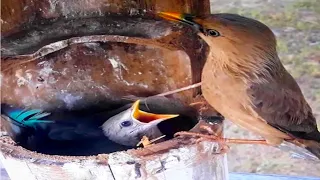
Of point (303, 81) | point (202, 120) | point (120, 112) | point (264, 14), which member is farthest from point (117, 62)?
point (264, 14)

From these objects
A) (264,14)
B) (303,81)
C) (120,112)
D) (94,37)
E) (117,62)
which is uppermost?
(94,37)

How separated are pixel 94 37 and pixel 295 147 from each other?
A: 26.6 inches

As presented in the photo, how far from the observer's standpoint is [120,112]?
230cm

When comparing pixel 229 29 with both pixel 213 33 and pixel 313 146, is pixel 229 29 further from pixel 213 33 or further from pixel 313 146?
pixel 313 146

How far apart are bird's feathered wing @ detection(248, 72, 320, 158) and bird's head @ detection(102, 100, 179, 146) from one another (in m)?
0.31

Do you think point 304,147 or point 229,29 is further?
point 304,147

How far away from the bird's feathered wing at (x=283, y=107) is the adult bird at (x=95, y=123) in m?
0.30

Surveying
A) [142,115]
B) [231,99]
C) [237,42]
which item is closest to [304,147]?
[231,99]

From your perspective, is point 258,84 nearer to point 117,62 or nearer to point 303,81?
point 117,62

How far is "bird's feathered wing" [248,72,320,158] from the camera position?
187 cm

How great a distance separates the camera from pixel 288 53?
4.19 metres

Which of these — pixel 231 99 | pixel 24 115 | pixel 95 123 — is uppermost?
pixel 231 99

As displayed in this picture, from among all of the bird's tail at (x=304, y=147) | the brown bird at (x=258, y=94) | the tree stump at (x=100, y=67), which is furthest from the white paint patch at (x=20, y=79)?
the bird's tail at (x=304, y=147)

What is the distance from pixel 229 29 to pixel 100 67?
0.71m
